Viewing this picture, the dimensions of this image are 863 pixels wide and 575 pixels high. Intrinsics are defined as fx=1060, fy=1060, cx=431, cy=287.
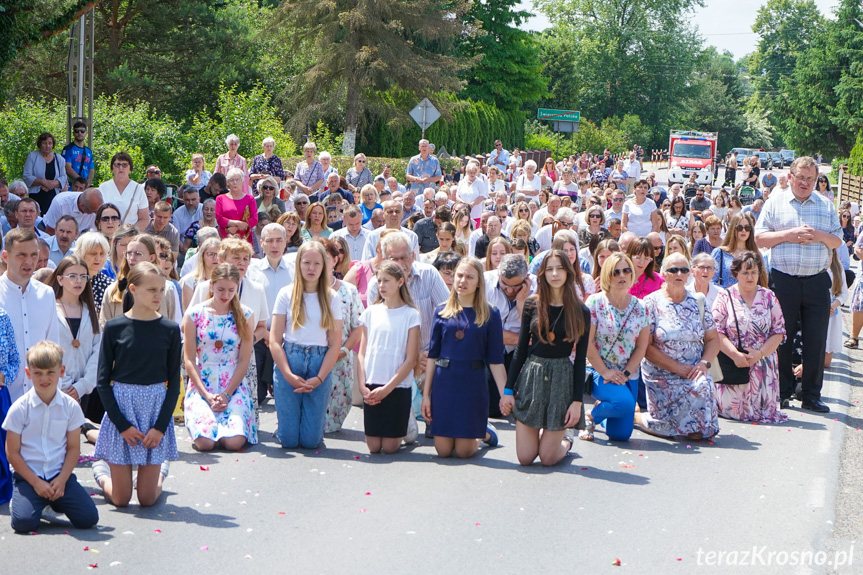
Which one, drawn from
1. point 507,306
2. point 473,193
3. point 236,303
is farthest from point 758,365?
point 473,193

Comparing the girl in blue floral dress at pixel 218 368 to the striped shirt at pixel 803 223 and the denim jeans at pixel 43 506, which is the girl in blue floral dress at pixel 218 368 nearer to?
the denim jeans at pixel 43 506

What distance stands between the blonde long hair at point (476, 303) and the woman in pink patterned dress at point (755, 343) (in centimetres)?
288

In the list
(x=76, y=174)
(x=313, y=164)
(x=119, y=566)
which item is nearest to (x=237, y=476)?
(x=119, y=566)

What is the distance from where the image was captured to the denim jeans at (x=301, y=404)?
27.7 feet

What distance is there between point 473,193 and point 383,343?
35.7ft

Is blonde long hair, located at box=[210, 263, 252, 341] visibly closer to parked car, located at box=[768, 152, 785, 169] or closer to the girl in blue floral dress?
the girl in blue floral dress

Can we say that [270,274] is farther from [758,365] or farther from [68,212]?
[758,365]

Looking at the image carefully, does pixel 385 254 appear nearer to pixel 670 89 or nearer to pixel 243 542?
pixel 243 542

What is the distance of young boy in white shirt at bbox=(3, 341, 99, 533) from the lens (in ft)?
20.2

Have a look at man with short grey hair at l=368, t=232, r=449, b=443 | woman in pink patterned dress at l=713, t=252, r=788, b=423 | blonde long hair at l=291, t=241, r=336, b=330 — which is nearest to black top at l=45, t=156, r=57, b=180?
man with short grey hair at l=368, t=232, r=449, b=443

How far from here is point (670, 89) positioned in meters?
96.9

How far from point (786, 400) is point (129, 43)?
32.3 meters

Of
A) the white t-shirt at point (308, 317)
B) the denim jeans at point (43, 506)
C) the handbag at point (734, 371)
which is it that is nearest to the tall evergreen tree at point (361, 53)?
the handbag at point (734, 371)

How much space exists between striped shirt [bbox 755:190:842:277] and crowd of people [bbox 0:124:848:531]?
19mm
